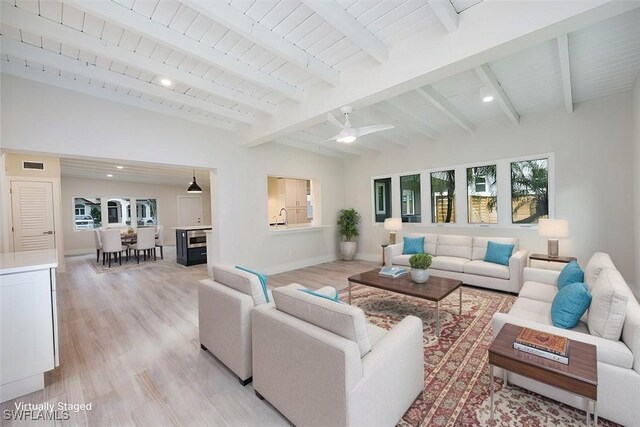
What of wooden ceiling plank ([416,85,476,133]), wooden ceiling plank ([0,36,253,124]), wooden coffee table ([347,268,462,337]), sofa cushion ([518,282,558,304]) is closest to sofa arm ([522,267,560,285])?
sofa cushion ([518,282,558,304])

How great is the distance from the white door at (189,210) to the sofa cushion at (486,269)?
11147mm

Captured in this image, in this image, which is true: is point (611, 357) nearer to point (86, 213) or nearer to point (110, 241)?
point (110, 241)

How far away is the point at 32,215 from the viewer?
5906 mm

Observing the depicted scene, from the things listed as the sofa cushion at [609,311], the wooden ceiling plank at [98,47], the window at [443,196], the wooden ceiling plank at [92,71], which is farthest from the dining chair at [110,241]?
the sofa cushion at [609,311]

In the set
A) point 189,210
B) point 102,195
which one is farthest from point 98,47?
point 189,210

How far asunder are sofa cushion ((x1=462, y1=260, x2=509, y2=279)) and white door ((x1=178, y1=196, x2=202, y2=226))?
11147 millimetres

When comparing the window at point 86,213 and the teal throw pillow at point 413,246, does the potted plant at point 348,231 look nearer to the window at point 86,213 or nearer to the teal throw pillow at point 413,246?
the teal throw pillow at point 413,246

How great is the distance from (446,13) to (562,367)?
252cm

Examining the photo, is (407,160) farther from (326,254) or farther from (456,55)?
(456,55)

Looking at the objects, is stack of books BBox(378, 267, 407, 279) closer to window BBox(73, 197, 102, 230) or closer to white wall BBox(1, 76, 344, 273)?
white wall BBox(1, 76, 344, 273)

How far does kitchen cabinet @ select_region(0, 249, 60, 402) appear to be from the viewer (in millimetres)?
1973

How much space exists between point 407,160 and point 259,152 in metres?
3.48

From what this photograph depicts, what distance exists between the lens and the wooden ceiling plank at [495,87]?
300 centimetres

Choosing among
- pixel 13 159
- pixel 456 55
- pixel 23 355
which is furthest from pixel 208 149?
pixel 13 159
